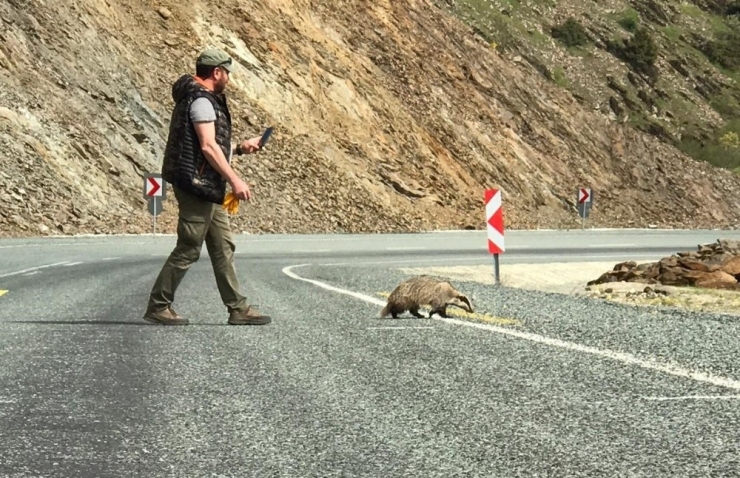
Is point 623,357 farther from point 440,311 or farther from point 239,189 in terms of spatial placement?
point 239,189

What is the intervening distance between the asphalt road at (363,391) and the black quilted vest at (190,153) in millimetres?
1209

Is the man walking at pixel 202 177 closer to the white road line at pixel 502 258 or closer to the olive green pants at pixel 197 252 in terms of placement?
the olive green pants at pixel 197 252

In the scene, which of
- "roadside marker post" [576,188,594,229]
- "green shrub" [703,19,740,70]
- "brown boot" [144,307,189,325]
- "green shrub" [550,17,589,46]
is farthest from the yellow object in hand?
"green shrub" [703,19,740,70]

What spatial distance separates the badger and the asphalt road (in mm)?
187

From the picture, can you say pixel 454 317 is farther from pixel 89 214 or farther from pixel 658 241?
pixel 658 241

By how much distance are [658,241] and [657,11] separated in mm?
58300

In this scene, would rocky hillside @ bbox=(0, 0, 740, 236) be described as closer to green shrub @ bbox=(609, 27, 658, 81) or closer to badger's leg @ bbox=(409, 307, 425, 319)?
green shrub @ bbox=(609, 27, 658, 81)

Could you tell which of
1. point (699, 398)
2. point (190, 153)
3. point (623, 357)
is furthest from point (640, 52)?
point (699, 398)

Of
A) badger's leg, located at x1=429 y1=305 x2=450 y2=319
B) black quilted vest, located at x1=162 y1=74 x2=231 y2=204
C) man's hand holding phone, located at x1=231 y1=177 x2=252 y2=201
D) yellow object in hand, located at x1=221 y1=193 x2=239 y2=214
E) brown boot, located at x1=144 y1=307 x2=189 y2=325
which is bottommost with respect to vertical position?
badger's leg, located at x1=429 y1=305 x2=450 y2=319

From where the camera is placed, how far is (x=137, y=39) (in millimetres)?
43656

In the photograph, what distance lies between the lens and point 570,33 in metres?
78.9

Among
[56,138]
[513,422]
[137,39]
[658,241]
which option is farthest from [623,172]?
[513,422]

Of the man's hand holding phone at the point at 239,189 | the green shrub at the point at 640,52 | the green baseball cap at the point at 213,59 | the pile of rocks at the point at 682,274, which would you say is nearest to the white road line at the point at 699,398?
the man's hand holding phone at the point at 239,189

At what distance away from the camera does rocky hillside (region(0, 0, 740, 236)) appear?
122 ft
